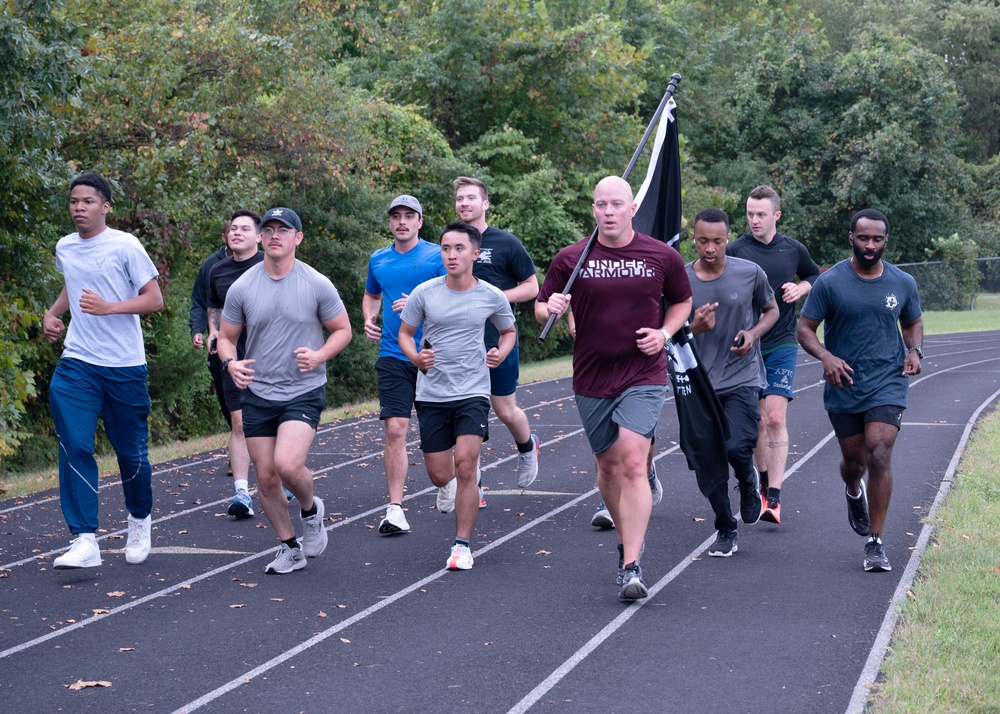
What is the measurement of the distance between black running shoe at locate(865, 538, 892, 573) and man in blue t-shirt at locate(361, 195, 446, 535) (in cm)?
308

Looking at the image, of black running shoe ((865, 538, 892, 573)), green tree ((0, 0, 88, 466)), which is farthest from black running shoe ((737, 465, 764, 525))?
green tree ((0, 0, 88, 466))

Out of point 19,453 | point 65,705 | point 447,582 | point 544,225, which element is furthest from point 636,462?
point 544,225

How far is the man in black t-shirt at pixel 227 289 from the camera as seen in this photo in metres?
9.12

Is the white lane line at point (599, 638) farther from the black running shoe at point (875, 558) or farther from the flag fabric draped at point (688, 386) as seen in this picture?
the black running shoe at point (875, 558)

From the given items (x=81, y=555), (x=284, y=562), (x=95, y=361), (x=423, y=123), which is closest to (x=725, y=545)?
(x=284, y=562)

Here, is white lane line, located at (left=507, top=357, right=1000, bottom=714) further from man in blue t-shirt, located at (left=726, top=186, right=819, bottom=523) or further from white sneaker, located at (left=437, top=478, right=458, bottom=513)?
white sneaker, located at (left=437, top=478, right=458, bottom=513)

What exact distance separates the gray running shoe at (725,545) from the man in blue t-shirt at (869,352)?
2.74 feet

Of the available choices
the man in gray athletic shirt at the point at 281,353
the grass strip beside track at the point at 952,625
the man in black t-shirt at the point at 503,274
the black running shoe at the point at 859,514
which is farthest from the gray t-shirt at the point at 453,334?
the grass strip beside track at the point at 952,625

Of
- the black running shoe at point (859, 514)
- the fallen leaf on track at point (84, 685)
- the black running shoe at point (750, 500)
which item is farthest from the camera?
the black running shoe at point (750, 500)

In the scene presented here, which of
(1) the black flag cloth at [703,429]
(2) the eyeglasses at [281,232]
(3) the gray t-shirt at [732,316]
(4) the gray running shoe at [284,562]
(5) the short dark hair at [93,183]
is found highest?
(5) the short dark hair at [93,183]

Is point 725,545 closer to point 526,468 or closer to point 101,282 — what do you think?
point 526,468

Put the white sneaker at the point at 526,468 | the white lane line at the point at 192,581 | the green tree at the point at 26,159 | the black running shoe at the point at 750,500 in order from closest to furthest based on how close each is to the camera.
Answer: the white lane line at the point at 192,581
the black running shoe at the point at 750,500
the white sneaker at the point at 526,468
the green tree at the point at 26,159

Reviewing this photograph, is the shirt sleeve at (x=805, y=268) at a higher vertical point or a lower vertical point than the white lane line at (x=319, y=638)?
higher

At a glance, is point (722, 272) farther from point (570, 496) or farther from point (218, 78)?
point (218, 78)
